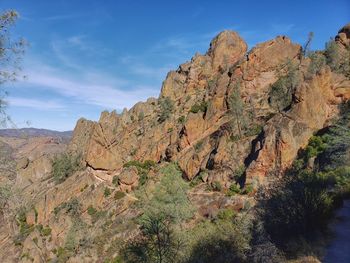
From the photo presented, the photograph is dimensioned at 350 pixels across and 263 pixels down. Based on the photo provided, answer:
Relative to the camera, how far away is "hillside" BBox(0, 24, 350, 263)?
21688 mm

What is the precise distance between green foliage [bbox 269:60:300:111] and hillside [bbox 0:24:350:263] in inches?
10.8

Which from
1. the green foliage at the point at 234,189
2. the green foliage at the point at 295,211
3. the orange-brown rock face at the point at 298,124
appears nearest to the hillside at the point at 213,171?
the green foliage at the point at 295,211

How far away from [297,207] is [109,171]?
58118 mm

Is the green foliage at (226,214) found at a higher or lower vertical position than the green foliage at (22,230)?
higher

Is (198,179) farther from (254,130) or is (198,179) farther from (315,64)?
(315,64)

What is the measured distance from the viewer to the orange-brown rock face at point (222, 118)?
49.0 metres

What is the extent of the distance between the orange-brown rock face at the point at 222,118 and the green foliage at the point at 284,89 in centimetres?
122

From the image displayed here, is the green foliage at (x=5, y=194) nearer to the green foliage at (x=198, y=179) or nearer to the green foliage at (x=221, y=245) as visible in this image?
the green foliage at (x=221, y=245)

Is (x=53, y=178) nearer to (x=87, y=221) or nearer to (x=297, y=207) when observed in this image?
(x=87, y=221)

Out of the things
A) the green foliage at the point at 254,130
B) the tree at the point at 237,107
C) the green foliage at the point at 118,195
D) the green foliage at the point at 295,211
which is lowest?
the green foliage at the point at 118,195

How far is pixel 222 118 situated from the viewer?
6400 cm

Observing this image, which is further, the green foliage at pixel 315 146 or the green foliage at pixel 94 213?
the green foliage at pixel 94 213

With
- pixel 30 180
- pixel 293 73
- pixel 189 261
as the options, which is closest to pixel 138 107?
pixel 30 180

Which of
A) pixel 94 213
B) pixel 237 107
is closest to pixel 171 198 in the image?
pixel 237 107
